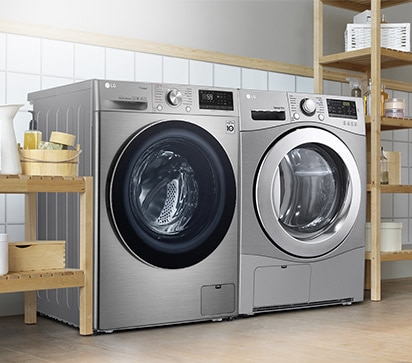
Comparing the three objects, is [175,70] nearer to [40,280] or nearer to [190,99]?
[190,99]

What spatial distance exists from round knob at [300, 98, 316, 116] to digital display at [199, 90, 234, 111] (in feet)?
1.34

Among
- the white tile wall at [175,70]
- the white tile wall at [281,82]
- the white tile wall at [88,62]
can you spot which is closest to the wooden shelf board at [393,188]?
the white tile wall at [281,82]

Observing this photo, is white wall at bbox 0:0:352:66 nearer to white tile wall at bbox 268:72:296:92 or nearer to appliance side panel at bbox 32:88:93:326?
white tile wall at bbox 268:72:296:92

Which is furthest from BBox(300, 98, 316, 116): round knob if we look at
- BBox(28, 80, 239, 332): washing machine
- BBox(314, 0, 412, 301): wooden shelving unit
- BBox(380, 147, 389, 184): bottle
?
BBox(380, 147, 389, 184): bottle

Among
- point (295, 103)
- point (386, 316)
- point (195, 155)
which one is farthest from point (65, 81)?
Result: point (386, 316)

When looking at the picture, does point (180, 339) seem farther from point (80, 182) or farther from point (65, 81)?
point (65, 81)

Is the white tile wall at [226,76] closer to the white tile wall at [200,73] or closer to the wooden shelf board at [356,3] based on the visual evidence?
the white tile wall at [200,73]

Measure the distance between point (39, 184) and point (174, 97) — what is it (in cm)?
70

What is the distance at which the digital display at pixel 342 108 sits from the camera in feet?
12.2

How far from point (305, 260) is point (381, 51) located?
122 cm

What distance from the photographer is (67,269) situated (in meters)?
2.93

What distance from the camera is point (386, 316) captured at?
3.49 metres

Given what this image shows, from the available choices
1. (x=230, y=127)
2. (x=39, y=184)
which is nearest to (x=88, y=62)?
(x=230, y=127)

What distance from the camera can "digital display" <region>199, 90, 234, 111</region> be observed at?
3297mm
